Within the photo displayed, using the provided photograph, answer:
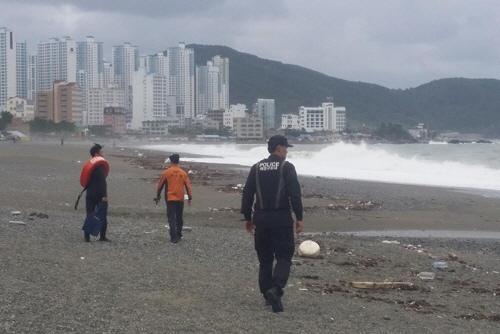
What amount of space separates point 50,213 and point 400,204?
32.7ft

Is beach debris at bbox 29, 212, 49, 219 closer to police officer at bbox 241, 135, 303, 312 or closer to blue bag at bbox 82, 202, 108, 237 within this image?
blue bag at bbox 82, 202, 108, 237

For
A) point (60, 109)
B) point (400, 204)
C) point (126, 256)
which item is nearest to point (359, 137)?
point (60, 109)

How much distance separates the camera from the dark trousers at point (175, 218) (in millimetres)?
11187

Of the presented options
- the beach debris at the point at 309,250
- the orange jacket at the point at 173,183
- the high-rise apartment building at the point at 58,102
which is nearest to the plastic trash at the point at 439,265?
the beach debris at the point at 309,250

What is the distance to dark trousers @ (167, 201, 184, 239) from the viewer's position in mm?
11187

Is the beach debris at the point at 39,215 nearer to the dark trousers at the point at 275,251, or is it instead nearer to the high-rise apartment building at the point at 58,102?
the dark trousers at the point at 275,251

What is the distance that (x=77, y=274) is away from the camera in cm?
784

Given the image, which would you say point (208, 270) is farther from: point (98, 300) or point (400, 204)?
point (400, 204)

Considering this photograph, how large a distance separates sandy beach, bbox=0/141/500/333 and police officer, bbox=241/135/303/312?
30 centimetres

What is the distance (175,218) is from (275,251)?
4212mm

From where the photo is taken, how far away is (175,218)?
11.2 m

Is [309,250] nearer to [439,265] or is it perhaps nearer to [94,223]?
[439,265]

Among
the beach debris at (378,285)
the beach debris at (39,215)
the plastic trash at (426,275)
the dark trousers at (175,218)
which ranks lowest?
the plastic trash at (426,275)

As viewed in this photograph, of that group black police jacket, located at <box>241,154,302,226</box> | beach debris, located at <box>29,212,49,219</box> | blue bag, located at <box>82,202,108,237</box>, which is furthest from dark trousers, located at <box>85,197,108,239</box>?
black police jacket, located at <box>241,154,302,226</box>
